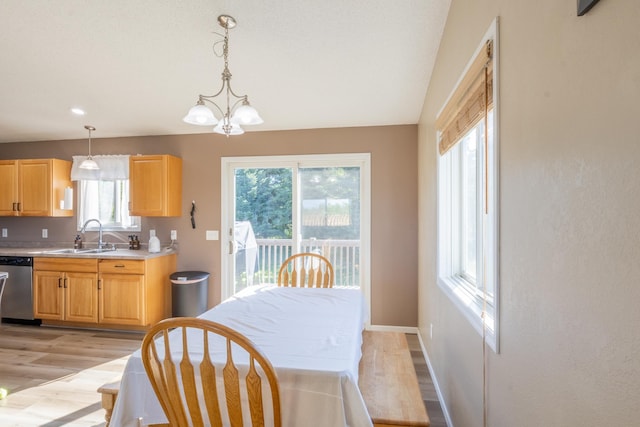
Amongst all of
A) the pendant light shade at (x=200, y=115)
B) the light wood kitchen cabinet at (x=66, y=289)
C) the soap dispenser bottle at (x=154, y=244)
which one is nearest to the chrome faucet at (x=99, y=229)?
the light wood kitchen cabinet at (x=66, y=289)

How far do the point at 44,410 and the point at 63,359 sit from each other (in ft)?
2.87

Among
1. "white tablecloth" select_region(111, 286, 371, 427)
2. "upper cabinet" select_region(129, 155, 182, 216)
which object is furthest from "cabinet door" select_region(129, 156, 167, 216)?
"white tablecloth" select_region(111, 286, 371, 427)

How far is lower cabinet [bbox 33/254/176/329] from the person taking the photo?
3.41 metres

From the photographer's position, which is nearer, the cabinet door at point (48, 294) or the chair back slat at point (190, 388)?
the chair back slat at point (190, 388)

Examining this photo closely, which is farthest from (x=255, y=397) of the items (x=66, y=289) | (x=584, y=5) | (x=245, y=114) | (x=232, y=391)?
(x=66, y=289)

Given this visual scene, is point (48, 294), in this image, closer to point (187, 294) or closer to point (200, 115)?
point (187, 294)

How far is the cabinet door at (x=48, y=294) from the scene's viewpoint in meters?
3.54

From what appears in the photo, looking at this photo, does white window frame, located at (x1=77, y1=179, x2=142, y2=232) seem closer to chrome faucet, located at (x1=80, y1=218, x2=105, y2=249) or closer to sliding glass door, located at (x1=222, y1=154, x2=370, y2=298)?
chrome faucet, located at (x1=80, y1=218, x2=105, y2=249)

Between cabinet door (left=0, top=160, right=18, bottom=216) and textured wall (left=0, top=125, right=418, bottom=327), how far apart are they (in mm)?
321

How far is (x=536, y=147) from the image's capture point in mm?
901

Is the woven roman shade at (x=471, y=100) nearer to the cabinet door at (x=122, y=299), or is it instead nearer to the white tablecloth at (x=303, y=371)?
the white tablecloth at (x=303, y=371)

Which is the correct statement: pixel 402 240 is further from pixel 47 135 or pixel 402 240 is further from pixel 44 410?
pixel 47 135

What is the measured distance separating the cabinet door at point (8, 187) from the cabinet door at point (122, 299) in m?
1.80

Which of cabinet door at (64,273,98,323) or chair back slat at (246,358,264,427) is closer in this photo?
chair back slat at (246,358,264,427)
